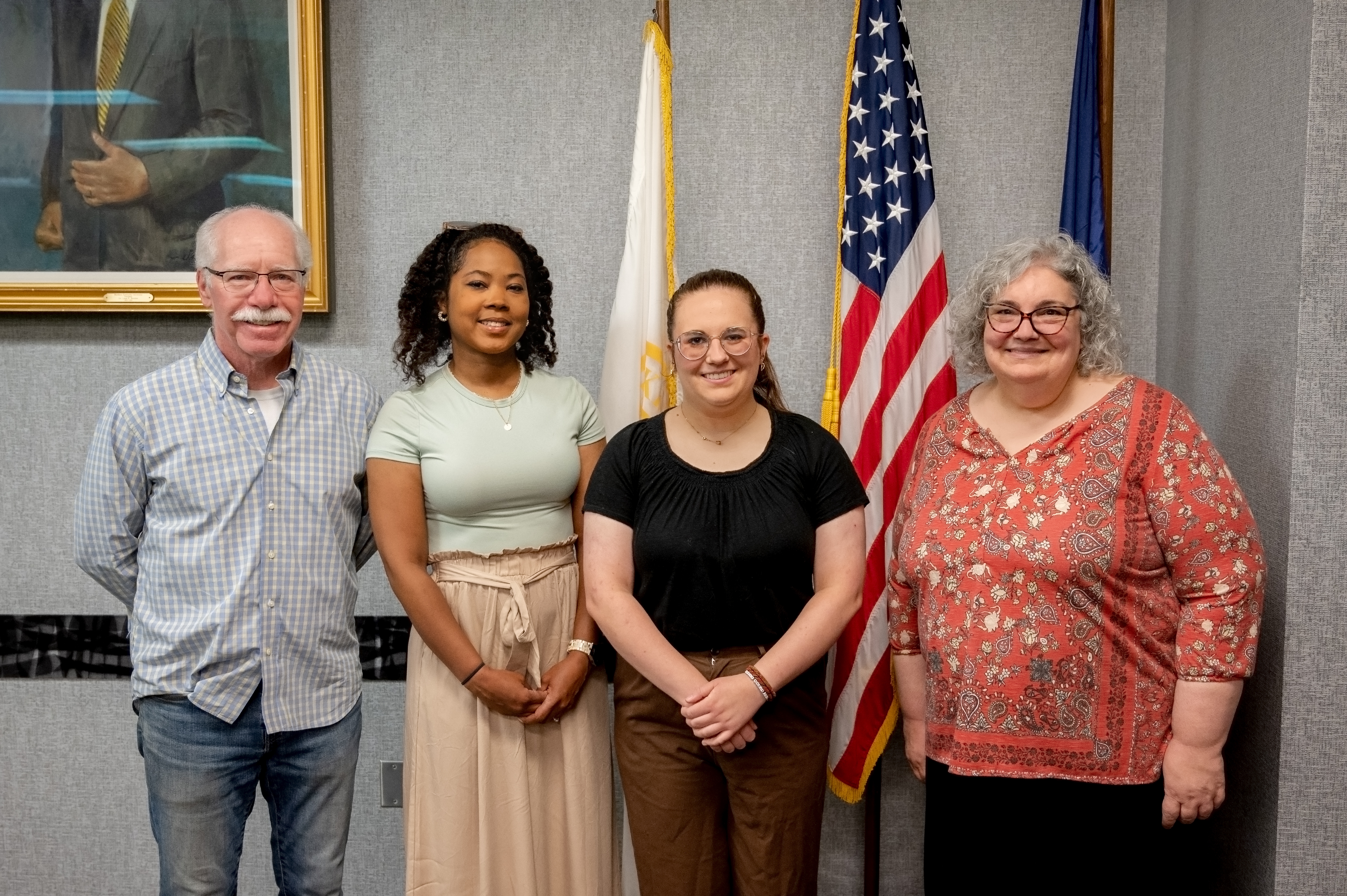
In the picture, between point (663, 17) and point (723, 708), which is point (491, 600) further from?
point (663, 17)

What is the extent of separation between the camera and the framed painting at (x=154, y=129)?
2.49 m

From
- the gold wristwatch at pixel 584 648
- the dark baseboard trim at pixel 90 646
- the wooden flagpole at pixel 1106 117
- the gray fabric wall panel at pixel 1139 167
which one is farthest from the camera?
the dark baseboard trim at pixel 90 646

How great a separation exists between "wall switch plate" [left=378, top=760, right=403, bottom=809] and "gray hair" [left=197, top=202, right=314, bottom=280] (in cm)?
140

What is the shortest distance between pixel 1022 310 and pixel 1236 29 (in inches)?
36.3

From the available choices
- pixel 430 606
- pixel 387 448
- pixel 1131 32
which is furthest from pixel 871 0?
pixel 430 606

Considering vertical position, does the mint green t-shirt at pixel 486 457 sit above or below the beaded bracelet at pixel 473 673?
above

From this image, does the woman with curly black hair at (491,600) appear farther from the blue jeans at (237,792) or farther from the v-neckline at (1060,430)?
the v-neckline at (1060,430)

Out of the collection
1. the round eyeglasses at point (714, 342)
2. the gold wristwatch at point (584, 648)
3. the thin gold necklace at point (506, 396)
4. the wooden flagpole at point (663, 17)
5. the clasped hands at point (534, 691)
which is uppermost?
the wooden flagpole at point (663, 17)

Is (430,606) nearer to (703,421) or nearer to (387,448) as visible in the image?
(387,448)

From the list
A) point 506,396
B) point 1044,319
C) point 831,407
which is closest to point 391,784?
point 506,396

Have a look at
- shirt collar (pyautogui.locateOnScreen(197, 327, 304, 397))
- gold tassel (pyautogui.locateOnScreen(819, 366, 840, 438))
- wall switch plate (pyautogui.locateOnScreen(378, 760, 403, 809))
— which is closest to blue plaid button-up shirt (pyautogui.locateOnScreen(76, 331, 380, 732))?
shirt collar (pyautogui.locateOnScreen(197, 327, 304, 397))

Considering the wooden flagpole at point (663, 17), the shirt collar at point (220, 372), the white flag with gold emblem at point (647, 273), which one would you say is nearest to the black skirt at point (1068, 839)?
the white flag with gold emblem at point (647, 273)

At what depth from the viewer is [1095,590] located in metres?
1.73

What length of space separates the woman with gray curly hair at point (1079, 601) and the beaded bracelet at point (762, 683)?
32 cm
